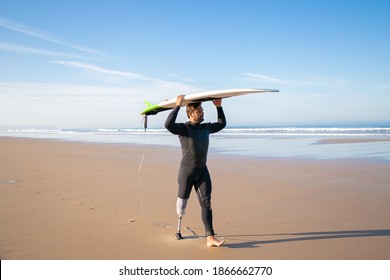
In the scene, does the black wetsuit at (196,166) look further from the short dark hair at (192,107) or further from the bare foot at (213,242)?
the short dark hair at (192,107)

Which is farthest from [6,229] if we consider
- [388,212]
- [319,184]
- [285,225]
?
[319,184]

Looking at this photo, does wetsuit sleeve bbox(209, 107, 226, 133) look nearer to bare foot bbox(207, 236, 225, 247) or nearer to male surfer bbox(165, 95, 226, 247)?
male surfer bbox(165, 95, 226, 247)

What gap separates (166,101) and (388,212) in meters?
4.30

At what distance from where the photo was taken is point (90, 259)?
412 cm

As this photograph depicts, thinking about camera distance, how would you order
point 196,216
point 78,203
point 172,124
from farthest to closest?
1. point 78,203
2. point 196,216
3. point 172,124

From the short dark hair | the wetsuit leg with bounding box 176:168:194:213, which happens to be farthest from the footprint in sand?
the short dark hair

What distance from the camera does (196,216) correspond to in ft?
20.0

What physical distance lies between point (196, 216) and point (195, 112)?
2.25 meters

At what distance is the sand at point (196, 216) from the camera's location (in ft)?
14.3

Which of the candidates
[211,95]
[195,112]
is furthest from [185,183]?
[211,95]

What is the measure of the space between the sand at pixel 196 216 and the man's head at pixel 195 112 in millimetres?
1670

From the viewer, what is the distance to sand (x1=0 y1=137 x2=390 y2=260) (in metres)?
4.36

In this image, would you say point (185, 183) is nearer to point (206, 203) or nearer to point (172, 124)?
point (206, 203)

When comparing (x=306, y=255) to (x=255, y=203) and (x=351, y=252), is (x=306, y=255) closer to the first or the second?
(x=351, y=252)
